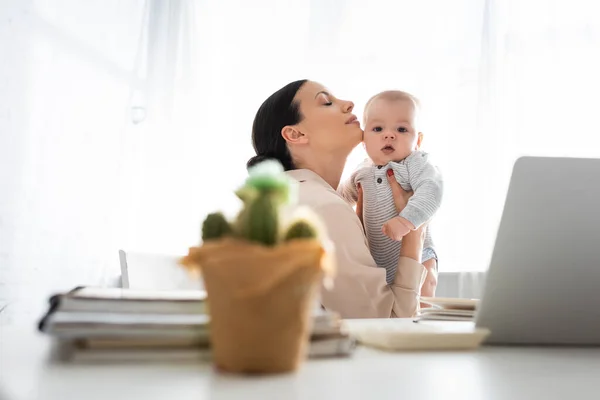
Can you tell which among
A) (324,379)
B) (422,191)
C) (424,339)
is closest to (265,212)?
(324,379)

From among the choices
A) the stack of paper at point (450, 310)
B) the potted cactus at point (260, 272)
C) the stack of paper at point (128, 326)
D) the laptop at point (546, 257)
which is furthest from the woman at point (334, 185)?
the potted cactus at point (260, 272)

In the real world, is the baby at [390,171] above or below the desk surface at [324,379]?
above

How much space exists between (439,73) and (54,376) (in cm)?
372

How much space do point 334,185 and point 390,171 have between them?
0.70 feet

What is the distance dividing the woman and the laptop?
0.90m

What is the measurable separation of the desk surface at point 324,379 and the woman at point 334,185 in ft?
3.25

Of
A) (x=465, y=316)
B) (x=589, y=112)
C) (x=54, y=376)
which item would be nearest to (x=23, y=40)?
(x=465, y=316)

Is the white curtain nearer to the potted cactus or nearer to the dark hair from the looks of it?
the dark hair

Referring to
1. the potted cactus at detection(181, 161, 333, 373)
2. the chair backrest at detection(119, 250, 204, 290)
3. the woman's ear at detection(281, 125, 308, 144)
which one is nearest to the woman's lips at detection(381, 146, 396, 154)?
the woman's ear at detection(281, 125, 308, 144)

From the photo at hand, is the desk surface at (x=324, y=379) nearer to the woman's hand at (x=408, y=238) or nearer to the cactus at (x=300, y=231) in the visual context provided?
the cactus at (x=300, y=231)

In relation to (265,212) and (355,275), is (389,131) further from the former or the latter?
(265,212)

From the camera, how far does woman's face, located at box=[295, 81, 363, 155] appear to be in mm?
2154

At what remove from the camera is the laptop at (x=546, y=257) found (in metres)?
0.78

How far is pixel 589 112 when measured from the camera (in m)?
3.92
